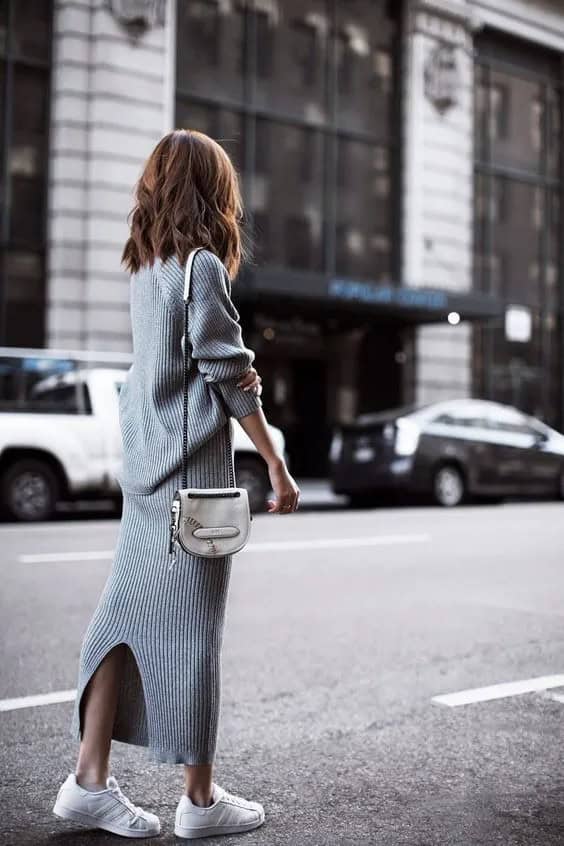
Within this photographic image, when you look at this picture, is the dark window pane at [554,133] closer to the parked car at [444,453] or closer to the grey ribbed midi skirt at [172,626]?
the parked car at [444,453]

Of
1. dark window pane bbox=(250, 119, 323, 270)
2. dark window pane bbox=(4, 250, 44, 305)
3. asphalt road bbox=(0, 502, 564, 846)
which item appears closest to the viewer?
asphalt road bbox=(0, 502, 564, 846)

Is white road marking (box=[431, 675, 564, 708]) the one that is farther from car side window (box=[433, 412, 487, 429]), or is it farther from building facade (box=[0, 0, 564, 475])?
building facade (box=[0, 0, 564, 475])

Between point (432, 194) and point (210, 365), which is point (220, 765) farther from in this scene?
point (432, 194)

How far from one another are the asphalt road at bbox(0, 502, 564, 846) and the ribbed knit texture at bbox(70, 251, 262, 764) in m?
0.40

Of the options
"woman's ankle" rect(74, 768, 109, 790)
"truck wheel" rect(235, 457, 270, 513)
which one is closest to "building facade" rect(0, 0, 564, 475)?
"truck wheel" rect(235, 457, 270, 513)

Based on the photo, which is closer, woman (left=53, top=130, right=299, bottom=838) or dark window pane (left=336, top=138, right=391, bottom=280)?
woman (left=53, top=130, right=299, bottom=838)

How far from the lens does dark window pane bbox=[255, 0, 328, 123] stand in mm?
19641

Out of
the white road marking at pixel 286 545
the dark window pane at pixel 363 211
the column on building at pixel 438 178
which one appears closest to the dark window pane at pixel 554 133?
the column on building at pixel 438 178

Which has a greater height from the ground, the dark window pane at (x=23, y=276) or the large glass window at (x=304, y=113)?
the large glass window at (x=304, y=113)

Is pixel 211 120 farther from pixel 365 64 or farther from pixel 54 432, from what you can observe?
pixel 54 432

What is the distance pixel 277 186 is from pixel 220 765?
1668 centimetres

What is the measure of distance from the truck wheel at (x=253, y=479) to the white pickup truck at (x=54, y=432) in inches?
27.0

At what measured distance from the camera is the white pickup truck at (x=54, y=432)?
12570 mm

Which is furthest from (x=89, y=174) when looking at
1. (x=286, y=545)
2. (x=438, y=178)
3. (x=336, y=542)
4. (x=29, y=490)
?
(x=286, y=545)
